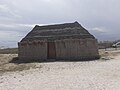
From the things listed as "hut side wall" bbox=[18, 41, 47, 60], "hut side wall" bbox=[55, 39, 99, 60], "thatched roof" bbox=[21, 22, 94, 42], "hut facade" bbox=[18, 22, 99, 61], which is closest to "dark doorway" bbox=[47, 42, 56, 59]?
"hut facade" bbox=[18, 22, 99, 61]

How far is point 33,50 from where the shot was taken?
134ft

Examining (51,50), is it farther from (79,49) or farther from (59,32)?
(79,49)

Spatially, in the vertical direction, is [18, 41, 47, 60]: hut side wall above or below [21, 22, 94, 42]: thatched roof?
below

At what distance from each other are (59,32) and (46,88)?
82.4 ft

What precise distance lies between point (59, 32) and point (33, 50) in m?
4.79

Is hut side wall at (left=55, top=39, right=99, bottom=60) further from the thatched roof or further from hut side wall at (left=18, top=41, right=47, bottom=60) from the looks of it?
hut side wall at (left=18, top=41, right=47, bottom=60)

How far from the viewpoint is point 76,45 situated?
39.3 metres

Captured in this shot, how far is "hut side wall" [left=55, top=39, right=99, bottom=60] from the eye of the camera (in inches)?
1537

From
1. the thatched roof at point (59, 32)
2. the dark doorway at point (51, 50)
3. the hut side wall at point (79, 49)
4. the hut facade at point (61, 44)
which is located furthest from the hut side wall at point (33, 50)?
the hut side wall at point (79, 49)

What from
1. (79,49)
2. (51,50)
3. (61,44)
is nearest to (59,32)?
(61,44)

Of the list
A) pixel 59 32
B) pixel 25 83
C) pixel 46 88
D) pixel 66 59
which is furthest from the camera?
pixel 59 32

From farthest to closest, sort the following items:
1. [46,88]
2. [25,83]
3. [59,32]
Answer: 1. [59,32]
2. [25,83]
3. [46,88]

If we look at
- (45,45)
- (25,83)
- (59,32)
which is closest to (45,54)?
(45,45)

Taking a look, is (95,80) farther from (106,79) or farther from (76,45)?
(76,45)
